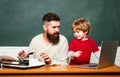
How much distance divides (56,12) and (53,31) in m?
0.56

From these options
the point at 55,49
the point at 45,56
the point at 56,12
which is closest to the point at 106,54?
the point at 45,56

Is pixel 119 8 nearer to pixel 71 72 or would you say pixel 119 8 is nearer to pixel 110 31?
pixel 110 31

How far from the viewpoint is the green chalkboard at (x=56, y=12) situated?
346 cm

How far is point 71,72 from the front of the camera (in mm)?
2242

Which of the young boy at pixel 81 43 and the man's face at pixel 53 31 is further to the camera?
the man's face at pixel 53 31

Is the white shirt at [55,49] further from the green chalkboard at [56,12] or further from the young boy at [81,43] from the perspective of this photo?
the green chalkboard at [56,12]

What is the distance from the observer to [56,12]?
3.49 meters

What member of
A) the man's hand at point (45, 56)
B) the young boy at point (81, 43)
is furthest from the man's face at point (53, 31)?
the man's hand at point (45, 56)

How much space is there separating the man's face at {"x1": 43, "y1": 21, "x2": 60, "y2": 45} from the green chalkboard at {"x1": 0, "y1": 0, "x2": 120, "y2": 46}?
487mm

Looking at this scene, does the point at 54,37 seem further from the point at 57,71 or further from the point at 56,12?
the point at 57,71

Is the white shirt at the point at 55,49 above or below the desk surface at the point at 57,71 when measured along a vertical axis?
above

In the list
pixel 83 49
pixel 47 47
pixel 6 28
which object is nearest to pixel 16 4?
pixel 6 28

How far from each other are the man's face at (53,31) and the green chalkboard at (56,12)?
0.49m

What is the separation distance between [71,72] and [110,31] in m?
1.49
